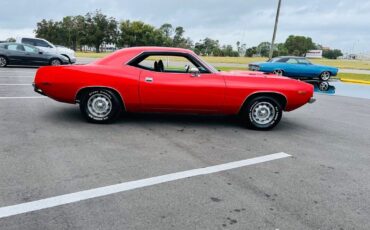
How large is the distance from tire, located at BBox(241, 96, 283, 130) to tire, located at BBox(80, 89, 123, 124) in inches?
89.7

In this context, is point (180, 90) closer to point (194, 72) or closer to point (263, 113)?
point (194, 72)

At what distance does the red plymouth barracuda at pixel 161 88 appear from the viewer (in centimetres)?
596

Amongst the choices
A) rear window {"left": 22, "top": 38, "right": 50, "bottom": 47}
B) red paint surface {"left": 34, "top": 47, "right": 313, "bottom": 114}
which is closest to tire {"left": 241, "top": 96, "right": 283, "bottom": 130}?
red paint surface {"left": 34, "top": 47, "right": 313, "bottom": 114}

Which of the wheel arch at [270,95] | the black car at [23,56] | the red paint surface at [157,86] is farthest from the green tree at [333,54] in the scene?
the red paint surface at [157,86]

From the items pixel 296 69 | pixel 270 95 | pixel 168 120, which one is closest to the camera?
pixel 270 95

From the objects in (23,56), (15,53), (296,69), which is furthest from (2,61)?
(296,69)

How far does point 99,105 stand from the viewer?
19.9 feet

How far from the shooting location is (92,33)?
80.0 m

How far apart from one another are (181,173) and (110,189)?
2.89 feet

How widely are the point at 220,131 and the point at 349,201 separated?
286 cm

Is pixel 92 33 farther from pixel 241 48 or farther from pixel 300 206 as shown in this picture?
pixel 300 206

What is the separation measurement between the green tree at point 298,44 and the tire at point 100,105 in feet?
381

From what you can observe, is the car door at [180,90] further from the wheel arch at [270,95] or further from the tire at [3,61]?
the tire at [3,61]

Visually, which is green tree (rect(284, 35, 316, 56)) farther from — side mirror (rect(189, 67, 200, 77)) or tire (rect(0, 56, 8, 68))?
side mirror (rect(189, 67, 200, 77))
